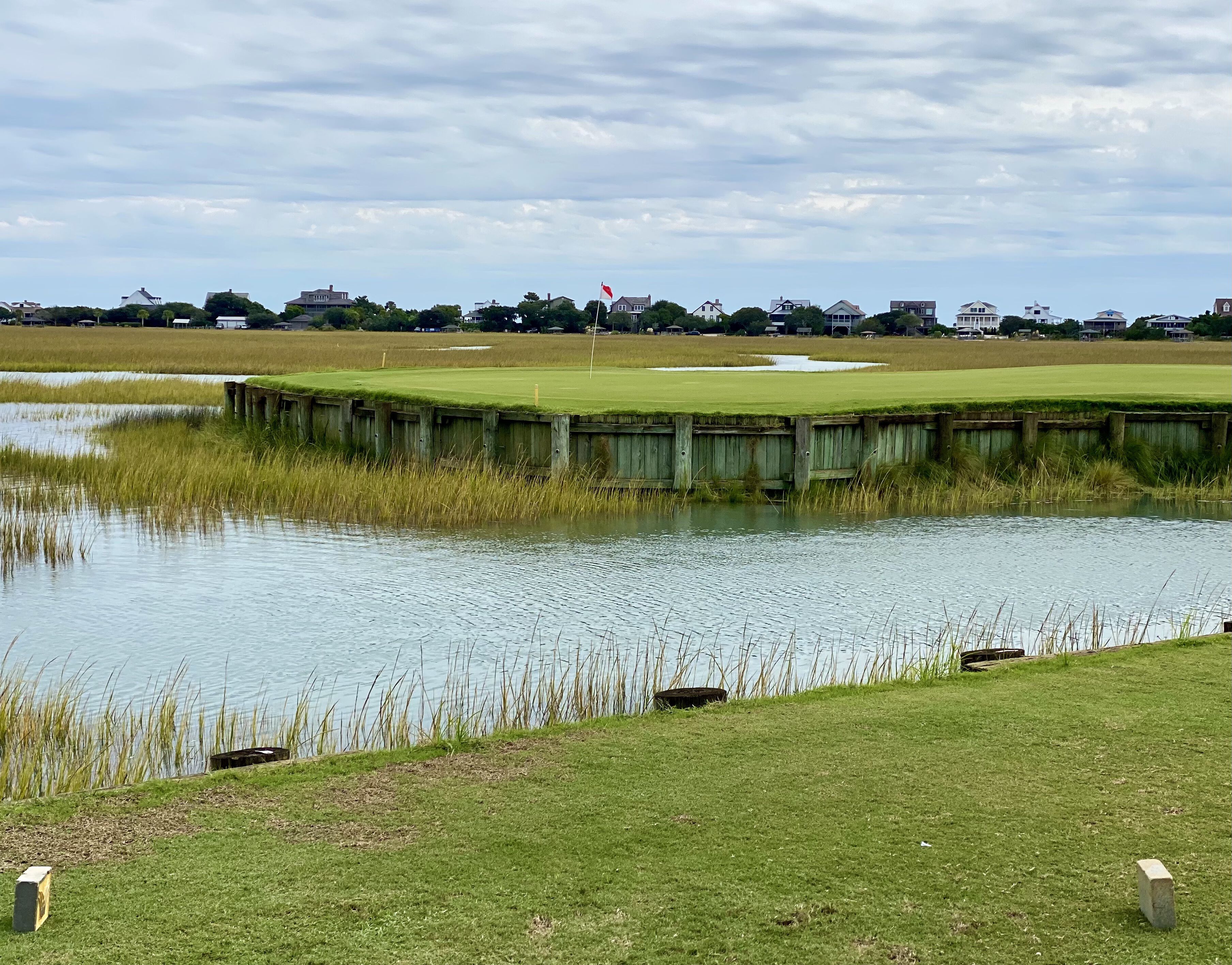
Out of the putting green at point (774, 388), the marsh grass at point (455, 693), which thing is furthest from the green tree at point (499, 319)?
the marsh grass at point (455, 693)

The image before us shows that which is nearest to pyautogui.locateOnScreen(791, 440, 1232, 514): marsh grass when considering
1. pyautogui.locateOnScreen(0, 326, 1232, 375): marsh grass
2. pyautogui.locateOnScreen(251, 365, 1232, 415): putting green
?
pyautogui.locateOnScreen(251, 365, 1232, 415): putting green

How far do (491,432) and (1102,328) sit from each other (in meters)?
173

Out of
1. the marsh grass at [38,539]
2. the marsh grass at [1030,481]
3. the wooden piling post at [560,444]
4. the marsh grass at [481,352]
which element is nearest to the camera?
the marsh grass at [38,539]

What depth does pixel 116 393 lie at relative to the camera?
3716 cm

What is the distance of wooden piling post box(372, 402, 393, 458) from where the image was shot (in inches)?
885

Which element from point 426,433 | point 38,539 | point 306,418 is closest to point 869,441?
point 426,433

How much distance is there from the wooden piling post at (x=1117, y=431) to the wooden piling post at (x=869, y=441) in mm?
4544

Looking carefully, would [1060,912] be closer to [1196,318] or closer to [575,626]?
[575,626]

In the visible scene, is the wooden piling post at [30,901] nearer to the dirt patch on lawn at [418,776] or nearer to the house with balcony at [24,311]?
the dirt patch on lawn at [418,776]

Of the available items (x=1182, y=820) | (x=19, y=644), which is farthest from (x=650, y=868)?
(x=19, y=644)

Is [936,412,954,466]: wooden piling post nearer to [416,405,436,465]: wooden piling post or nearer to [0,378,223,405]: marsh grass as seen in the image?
[416,405,436,465]: wooden piling post

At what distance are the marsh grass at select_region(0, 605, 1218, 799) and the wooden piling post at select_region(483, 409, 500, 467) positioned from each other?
31.9 ft

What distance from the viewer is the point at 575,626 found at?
11.9 m

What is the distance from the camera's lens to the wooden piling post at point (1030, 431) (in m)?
22.5
